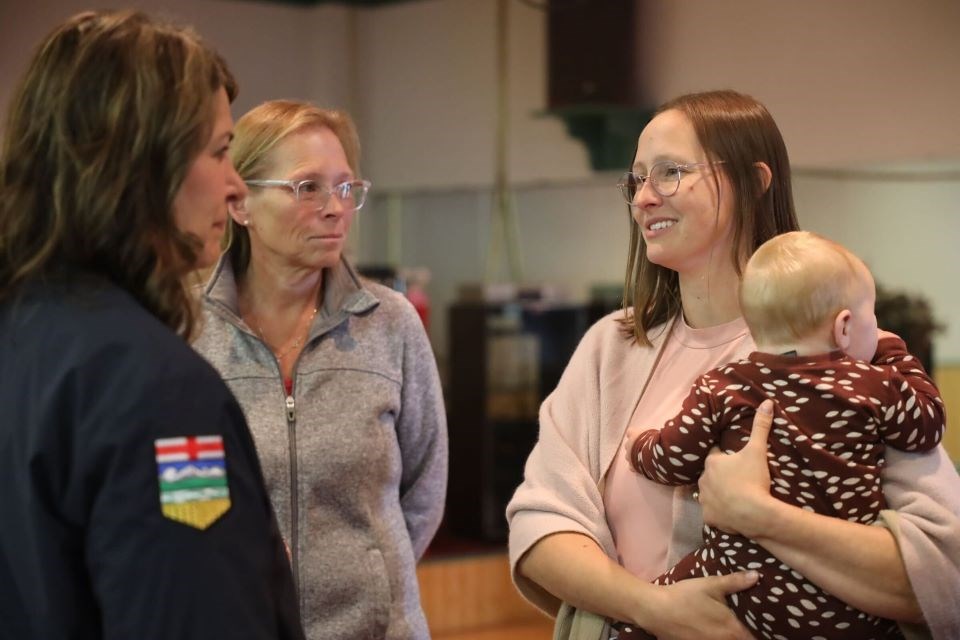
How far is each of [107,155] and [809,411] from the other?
984mm

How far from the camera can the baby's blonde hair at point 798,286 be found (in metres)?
1.83

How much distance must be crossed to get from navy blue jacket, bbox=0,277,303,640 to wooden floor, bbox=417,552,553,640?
414cm

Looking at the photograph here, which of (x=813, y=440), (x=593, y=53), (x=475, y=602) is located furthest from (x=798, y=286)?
(x=593, y=53)

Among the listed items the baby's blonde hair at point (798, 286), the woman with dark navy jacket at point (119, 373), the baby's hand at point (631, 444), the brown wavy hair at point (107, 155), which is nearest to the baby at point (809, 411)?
the baby's blonde hair at point (798, 286)

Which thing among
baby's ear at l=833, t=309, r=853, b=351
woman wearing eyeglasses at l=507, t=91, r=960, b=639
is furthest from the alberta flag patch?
baby's ear at l=833, t=309, r=853, b=351

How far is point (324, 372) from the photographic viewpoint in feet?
8.00

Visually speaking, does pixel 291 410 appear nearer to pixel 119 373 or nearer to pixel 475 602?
pixel 119 373

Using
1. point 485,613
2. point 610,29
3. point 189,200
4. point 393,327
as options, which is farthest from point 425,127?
point 189,200

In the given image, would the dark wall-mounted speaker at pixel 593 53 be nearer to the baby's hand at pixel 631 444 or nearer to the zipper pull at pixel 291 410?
the zipper pull at pixel 291 410

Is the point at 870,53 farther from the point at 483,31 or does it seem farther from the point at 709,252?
the point at 709,252

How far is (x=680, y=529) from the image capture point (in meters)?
1.99

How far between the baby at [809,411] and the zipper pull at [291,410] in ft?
2.57

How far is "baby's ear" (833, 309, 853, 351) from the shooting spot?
1.84m

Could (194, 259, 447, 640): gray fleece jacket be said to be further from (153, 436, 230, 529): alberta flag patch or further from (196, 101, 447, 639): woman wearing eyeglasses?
(153, 436, 230, 529): alberta flag patch
